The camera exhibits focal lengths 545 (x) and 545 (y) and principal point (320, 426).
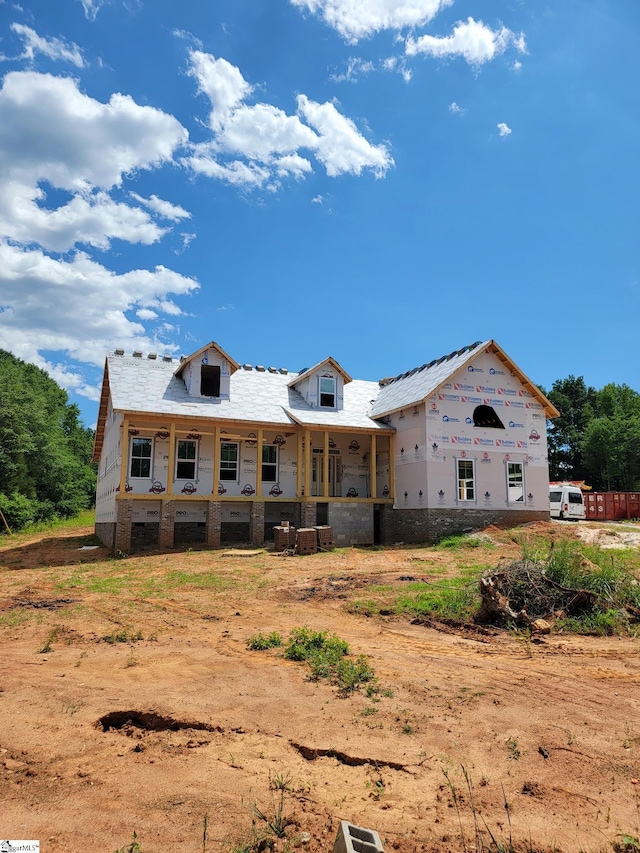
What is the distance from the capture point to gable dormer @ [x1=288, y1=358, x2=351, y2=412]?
85.4 ft

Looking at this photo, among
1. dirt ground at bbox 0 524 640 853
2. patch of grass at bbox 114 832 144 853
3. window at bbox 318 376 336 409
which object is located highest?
window at bbox 318 376 336 409

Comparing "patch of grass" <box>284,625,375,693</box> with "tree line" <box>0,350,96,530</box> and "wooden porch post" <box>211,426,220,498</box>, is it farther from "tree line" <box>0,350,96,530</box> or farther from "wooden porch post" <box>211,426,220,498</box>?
"tree line" <box>0,350,96,530</box>

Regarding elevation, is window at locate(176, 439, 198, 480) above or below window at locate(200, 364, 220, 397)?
below

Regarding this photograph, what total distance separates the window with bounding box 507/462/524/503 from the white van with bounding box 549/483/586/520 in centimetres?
945

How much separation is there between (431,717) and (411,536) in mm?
18704

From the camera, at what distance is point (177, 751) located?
4.52 m

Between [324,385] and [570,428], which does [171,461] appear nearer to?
[324,385]

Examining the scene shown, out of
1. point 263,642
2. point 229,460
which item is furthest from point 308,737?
point 229,460

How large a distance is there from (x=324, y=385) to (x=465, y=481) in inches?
312

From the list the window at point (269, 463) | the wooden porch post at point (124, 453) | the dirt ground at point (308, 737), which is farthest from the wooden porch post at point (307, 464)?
the dirt ground at point (308, 737)

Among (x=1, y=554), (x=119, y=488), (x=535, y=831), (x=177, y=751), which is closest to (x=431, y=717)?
(x=535, y=831)

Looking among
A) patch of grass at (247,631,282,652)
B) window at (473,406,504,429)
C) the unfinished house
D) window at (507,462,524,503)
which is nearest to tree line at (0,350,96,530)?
the unfinished house

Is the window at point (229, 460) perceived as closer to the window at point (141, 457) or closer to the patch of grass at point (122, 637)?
the window at point (141, 457)

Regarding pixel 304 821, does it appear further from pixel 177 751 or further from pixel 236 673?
pixel 236 673
